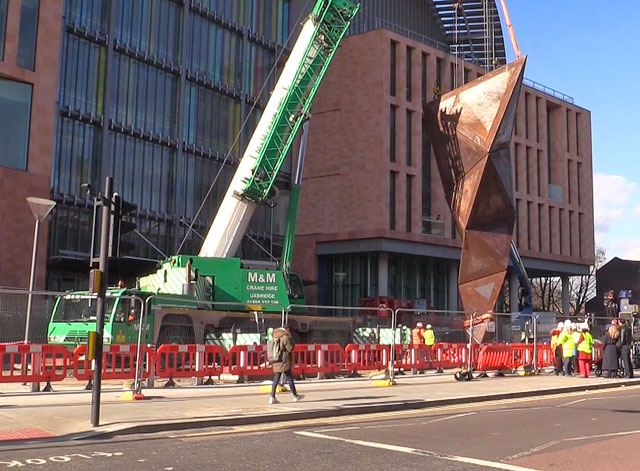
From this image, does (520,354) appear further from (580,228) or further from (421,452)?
(580,228)

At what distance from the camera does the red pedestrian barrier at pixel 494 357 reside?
21.4m

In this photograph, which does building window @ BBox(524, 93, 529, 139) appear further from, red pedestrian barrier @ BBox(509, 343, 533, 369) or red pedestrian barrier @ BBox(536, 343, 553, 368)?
red pedestrian barrier @ BBox(509, 343, 533, 369)

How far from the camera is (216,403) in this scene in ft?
44.0

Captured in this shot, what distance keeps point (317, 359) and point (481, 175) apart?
8.08 metres

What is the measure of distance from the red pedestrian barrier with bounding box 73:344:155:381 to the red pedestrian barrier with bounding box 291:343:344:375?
425 cm

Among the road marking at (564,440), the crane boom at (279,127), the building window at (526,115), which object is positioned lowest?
the road marking at (564,440)

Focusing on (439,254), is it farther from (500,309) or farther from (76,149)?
(76,149)

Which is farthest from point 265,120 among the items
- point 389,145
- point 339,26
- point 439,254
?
point 439,254

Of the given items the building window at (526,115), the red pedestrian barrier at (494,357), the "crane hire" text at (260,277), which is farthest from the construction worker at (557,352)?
the building window at (526,115)

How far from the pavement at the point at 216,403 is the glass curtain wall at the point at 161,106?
72.3 ft

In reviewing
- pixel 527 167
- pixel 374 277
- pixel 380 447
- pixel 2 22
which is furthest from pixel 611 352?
pixel 527 167

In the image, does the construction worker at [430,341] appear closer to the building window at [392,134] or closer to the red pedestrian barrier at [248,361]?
the red pedestrian barrier at [248,361]

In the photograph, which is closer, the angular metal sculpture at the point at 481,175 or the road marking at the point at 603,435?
the road marking at the point at 603,435

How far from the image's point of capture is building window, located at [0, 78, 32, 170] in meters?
29.8
